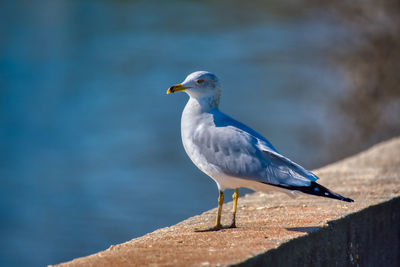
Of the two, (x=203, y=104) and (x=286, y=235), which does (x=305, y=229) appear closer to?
(x=286, y=235)

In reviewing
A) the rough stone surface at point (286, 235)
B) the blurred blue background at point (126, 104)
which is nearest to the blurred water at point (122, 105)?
the blurred blue background at point (126, 104)

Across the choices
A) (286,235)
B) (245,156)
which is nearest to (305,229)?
(286,235)

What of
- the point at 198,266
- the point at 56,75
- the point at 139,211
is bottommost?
the point at 198,266

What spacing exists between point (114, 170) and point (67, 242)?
2.91m

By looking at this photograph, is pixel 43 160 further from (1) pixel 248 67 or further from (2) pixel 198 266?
(2) pixel 198 266

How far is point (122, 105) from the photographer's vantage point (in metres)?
15.8

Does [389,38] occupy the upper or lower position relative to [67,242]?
upper

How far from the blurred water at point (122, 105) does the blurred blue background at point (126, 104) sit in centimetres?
3

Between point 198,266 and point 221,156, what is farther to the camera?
point 221,156

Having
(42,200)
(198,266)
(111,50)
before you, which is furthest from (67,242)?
(111,50)

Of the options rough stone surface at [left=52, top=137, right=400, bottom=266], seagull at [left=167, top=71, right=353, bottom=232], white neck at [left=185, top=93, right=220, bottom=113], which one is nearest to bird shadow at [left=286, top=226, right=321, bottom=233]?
rough stone surface at [left=52, top=137, right=400, bottom=266]

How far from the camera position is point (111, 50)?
20328 mm

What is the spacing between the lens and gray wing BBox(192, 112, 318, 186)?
334cm

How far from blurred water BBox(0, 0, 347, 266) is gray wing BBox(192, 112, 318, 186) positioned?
16.4 ft
